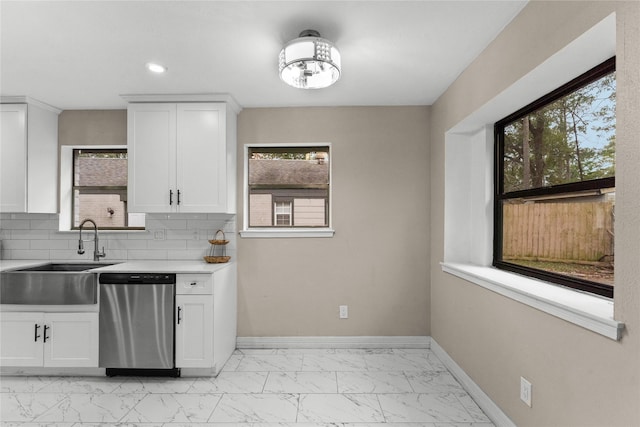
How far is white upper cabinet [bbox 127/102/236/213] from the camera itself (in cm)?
307

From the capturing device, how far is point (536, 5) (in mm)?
1660

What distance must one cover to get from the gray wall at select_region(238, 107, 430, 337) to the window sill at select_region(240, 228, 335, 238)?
5cm

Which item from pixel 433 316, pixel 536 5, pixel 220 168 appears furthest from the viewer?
pixel 433 316

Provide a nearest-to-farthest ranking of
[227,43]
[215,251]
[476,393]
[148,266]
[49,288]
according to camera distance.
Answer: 1. [227,43]
2. [476,393]
3. [49,288]
4. [148,266]
5. [215,251]

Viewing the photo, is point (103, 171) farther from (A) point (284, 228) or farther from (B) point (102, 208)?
(A) point (284, 228)

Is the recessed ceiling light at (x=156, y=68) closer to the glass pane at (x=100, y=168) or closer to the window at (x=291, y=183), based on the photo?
the window at (x=291, y=183)

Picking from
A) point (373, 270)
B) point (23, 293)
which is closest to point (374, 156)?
point (373, 270)

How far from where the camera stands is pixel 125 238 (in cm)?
343

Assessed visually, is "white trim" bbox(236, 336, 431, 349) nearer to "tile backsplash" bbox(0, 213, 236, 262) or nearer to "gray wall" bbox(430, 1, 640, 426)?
"gray wall" bbox(430, 1, 640, 426)

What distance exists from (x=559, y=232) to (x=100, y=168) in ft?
13.5

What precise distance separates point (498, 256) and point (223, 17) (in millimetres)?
2519

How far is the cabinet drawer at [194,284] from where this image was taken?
9.02 ft

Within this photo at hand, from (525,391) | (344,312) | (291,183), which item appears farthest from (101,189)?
(525,391)

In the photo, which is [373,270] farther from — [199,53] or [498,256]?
[199,53]
